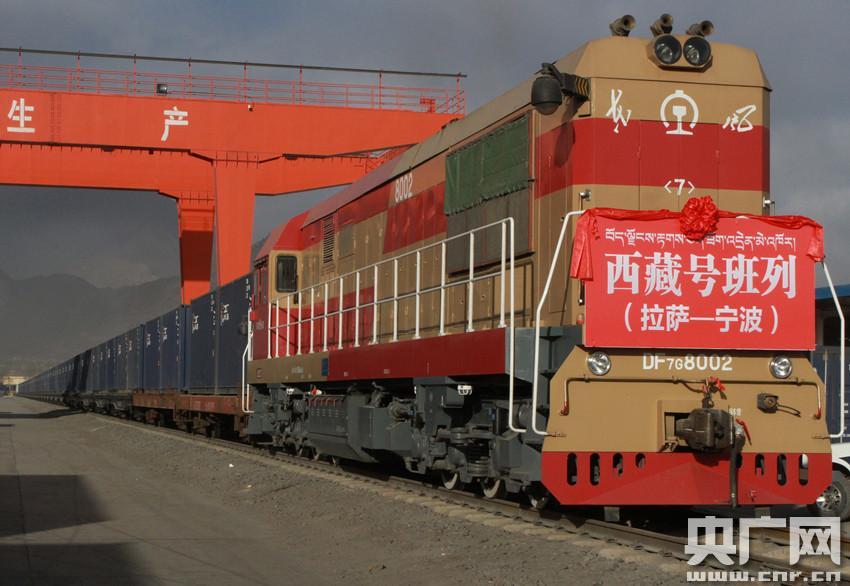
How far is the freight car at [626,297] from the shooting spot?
8.91 meters

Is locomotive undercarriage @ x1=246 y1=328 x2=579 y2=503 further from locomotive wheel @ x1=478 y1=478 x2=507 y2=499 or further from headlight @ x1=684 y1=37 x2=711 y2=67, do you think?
headlight @ x1=684 y1=37 x2=711 y2=67

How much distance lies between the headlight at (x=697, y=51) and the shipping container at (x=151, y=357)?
22.9 m

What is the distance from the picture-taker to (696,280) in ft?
30.1

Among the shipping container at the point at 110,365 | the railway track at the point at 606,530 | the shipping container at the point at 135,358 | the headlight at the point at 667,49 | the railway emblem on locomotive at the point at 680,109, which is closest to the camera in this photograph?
the railway track at the point at 606,530

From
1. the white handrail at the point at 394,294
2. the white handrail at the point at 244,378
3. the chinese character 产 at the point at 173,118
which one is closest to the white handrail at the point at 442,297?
the white handrail at the point at 394,294

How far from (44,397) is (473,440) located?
8556 centimetres

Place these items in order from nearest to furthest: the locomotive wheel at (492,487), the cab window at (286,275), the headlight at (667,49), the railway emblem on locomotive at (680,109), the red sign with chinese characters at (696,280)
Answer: the red sign with chinese characters at (696,280) → the headlight at (667,49) → the railway emblem on locomotive at (680,109) → the locomotive wheel at (492,487) → the cab window at (286,275)

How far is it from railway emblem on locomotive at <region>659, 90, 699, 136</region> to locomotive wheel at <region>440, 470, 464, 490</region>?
4.66m

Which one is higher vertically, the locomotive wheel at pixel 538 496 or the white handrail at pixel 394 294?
the white handrail at pixel 394 294

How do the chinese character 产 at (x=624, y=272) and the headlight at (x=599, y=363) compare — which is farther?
the chinese character 产 at (x=624, y=272)

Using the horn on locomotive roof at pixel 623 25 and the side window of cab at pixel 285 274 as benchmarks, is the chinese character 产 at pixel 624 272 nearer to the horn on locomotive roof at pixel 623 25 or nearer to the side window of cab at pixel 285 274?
the horn on locomotive roof at pixel 623 25

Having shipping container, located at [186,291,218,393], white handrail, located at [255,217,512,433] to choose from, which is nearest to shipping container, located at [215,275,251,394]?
shipping container, located at [186,291,218,393]

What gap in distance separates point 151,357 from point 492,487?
72.3 ft

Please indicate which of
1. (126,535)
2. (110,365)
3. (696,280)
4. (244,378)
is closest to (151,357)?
(110,365)
